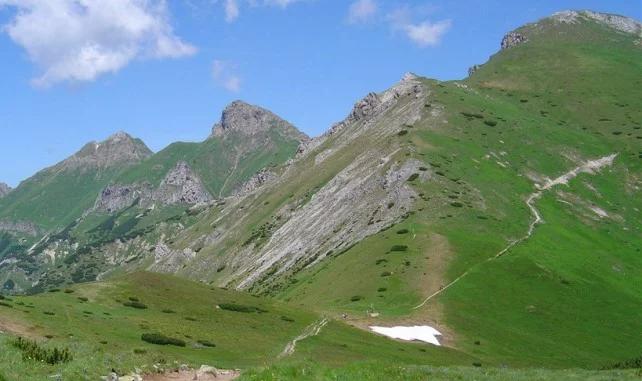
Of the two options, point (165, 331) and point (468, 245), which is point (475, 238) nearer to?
point (468, 245)

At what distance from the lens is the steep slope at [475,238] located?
76688 millimetres

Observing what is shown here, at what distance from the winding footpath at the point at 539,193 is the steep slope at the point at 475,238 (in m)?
0.40

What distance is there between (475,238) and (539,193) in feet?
144

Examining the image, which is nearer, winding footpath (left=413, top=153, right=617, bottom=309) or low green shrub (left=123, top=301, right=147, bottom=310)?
low green shrub (left=123, top=301, right=147, bottom=310)

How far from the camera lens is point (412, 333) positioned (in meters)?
69.1

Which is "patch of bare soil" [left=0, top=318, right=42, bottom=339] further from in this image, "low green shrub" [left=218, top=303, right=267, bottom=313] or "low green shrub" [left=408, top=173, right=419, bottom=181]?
"low green shrub" [left=408, top=173, right=419, bottom=181]

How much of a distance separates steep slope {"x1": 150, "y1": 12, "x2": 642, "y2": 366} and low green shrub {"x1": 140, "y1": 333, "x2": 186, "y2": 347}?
27.1m

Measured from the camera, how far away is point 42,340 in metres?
41.6

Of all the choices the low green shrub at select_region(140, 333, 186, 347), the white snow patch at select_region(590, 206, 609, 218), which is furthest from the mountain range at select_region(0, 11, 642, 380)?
the low green shrub at select_region(140, 333, 186, 347)

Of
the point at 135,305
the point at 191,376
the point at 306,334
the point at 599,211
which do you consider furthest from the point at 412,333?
the point at 599,211

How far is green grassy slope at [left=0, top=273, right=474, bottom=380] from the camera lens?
1423 inches

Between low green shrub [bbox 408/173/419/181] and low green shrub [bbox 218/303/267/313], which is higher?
low green shrub [bbox 408/173/419/181]

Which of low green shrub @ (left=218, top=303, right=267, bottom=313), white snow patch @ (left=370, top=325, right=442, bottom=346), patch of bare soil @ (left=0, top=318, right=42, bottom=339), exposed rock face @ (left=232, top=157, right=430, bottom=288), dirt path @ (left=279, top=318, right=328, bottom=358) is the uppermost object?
exposed rock face @ (left=232, top=157, right=430, bottom=288)

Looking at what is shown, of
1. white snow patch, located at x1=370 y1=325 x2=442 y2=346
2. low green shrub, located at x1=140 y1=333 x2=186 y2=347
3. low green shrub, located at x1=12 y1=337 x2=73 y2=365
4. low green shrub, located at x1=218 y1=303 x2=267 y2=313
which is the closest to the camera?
low green shrub, located at x1=12 y1=337 x2=73 y2=365
